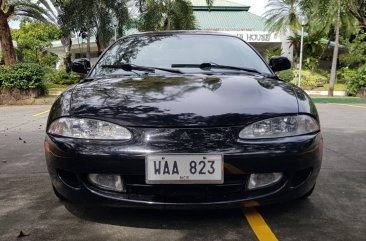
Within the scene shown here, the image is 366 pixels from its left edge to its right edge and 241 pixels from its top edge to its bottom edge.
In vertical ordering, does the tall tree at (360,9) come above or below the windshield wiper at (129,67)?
above

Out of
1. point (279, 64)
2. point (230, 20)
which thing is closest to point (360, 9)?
point (279, 64)

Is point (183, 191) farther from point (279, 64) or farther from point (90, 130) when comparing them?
point (279, 64)

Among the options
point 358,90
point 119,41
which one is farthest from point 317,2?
point 119,41

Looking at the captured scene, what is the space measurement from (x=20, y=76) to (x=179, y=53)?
1239cm

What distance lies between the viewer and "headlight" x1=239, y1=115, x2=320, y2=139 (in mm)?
2590

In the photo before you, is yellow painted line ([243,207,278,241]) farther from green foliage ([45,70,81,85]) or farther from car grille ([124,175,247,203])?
green foliage ([45,70,81,85])

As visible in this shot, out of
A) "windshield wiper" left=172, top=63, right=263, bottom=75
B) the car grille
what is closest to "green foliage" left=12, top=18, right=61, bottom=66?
"windshield wiper" left=172, top=63, right=263, bottom=75

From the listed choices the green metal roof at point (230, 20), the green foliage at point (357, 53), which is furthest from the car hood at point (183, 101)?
the green metal roof at point (230, 20)

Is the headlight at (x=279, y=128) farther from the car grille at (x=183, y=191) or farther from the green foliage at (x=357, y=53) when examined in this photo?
the green foliage at (x=357, y=53)

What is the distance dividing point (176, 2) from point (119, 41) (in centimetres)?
2304

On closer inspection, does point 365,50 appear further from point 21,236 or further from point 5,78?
point 21,236

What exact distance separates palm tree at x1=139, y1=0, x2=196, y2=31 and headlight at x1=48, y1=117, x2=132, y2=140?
24.4 m

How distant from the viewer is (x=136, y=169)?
247 centimetres

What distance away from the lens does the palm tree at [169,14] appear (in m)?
26.3
